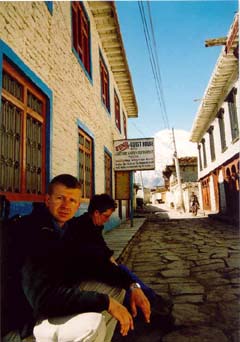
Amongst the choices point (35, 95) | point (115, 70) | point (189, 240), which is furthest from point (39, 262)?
point (115, 70)

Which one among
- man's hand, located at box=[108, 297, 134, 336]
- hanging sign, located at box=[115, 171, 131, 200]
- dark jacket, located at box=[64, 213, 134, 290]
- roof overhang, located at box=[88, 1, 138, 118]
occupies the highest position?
roof overhang, located at box=[88, 1, 138, 118]

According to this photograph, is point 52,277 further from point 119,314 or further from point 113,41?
point 113,41

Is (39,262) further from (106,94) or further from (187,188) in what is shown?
(187,188)

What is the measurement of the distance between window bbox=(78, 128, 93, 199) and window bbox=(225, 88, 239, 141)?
8.01 meters

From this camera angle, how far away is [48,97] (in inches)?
188

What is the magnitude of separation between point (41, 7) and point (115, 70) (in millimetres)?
7969

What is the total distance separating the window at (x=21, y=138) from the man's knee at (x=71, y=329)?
7.33 feet

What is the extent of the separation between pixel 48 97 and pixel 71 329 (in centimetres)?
412

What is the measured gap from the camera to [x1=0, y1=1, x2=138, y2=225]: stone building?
11.9 ft

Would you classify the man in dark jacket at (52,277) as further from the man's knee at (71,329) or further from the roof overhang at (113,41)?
the roof overhang at (113,41)

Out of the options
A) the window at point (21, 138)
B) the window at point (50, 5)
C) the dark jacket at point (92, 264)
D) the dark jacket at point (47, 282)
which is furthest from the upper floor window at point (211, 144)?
the dark jacket at point (47, 282)

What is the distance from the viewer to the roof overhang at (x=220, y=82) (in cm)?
1004

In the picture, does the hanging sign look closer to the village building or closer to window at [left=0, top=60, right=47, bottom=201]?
window at [left=0, top=60, right=47, bottom=201]

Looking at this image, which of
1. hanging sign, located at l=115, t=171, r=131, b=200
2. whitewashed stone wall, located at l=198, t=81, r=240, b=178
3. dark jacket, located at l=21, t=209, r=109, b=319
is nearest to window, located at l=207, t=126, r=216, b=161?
whitewashed stone wall, located at l=198, t=81, r=240, b=178
